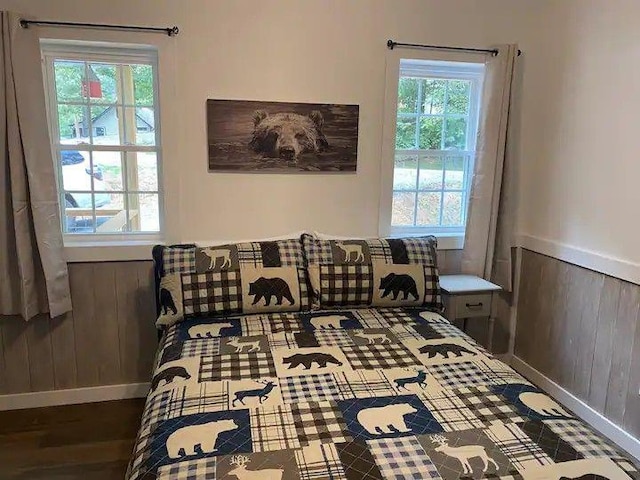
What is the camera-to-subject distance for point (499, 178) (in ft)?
10.4

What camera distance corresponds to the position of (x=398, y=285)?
273cm

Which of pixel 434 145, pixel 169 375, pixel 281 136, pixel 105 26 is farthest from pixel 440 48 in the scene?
pixel 169 375

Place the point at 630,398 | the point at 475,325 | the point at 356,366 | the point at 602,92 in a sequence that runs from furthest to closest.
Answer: the point at 475,325 → the point at 602,92 → the point at 630,398 → the point at 356,366

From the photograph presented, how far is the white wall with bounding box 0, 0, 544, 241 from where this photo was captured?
2742 millimetres

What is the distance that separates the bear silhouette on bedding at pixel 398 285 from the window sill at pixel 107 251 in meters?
1.32

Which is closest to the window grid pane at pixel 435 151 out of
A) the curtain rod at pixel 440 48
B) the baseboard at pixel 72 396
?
the curtain rod at pixel 440 48

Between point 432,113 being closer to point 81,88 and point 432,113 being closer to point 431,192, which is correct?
point 431,192

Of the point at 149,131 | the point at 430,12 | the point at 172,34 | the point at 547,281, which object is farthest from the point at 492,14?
the point at 149,131

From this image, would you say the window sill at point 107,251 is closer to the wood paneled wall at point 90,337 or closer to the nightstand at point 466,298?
the wood paneled wall at point 90,337

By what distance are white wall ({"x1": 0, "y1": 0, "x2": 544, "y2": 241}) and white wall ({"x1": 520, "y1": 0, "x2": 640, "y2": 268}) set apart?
142mm

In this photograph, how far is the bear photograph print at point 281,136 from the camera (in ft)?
9.37

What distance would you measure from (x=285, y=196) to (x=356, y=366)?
127cm

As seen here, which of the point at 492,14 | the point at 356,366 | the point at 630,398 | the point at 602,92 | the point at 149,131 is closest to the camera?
the point at 356,366

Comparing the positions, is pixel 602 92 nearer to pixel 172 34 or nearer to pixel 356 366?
pixel 356 366
